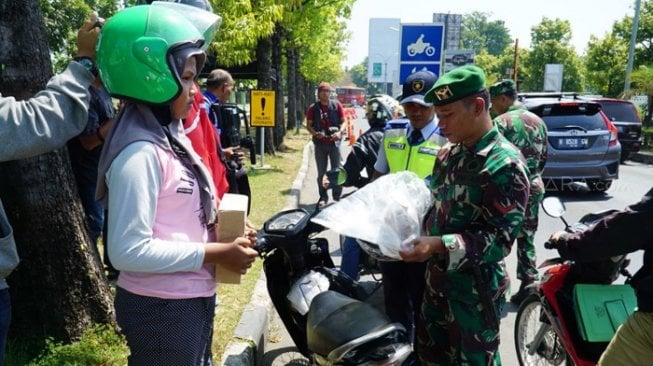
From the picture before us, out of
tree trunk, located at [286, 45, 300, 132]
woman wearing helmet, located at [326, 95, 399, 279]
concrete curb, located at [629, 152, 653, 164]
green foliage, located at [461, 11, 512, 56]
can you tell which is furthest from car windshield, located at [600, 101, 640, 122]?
green foliage, located at [461, 11, 512, 56]

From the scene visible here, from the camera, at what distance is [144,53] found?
1.54m

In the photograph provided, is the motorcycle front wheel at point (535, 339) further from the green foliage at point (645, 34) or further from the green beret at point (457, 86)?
the green foliage at point (645, 34)

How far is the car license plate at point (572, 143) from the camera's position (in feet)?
28.2

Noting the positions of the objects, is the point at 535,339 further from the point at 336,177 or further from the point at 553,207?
the point at 336,177

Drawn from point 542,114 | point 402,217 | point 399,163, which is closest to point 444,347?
point 402,217

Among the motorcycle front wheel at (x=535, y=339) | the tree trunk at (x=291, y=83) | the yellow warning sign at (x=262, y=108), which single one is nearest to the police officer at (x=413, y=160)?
the motorcycle front wheel at (x=535, y=339)

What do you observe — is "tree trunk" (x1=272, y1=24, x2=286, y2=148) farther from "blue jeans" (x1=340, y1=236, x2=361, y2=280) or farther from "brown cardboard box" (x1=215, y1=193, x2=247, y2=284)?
"brown cardboard box" (x1=215, y1=193, x2=247, y2=284)

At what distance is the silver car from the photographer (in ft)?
28.1

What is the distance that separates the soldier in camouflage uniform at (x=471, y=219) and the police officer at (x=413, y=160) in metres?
0.85

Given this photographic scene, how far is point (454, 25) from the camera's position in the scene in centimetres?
4100

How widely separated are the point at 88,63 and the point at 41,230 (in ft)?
4.86

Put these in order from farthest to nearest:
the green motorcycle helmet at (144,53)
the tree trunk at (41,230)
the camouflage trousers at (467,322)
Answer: the tree trunk at (41,230)
the camouflage trousers at (467,322)
the green motorcycle helmet at (144,53)

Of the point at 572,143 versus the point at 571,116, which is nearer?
the point at 572,143

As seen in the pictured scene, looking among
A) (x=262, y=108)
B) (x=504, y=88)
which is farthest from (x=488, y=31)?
(x=504, y=88)
